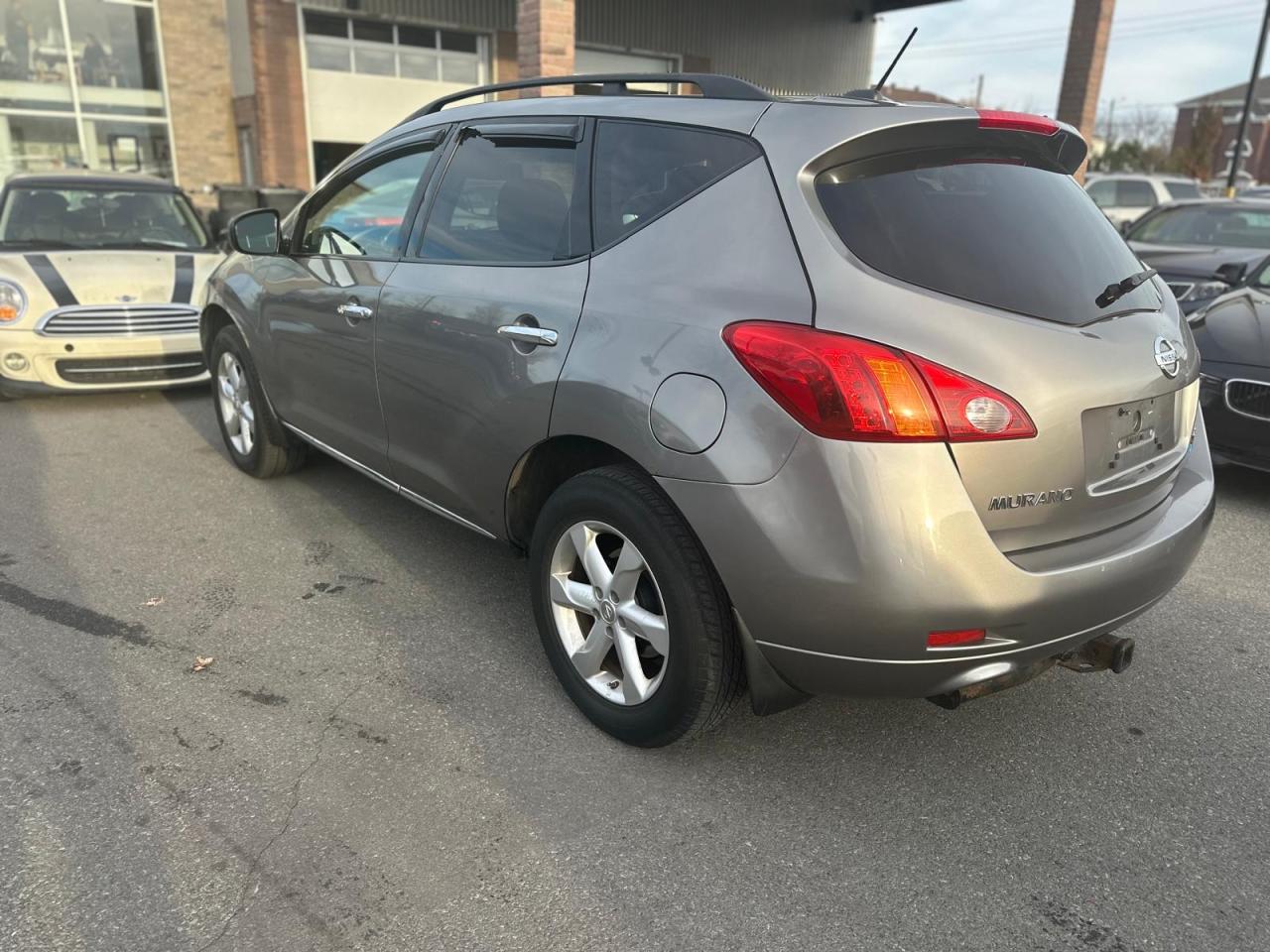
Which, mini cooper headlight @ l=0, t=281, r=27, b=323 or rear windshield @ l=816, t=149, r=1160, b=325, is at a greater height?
rear windshield @ l=816, t=149, r=1160, b=325

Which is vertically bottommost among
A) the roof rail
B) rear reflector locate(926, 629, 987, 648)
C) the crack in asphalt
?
the crack in asphalt

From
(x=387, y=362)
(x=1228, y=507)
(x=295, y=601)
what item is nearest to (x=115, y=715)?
(x=295, y=601)

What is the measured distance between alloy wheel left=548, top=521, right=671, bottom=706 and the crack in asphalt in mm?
715

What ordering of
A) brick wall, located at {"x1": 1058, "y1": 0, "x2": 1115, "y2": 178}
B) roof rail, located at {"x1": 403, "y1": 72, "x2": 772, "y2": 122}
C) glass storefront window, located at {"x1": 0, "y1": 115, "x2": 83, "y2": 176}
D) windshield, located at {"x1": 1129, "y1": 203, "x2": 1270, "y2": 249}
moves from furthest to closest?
1. glass storefront window, located at {"x1": 0, "y1": 115, "x2": 83, "y2": 176}
2. brick wall, located at {"x1": 1058, "y1": 0, "x2": 1115, "y2": 178}
3. windshield, located at {"x1": 1129, "y1": 203, "x2": 1270, "y2": 249}
4. roof rail, located at {"x1": 403, "y1": 72, "x2": 772, "y2": 122}

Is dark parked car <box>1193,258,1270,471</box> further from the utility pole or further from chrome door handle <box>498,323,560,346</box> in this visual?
the utility pole

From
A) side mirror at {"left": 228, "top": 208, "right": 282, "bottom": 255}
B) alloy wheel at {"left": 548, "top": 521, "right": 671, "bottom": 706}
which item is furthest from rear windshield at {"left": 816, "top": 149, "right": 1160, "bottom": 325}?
side mirror at {"left": 228, "top": 208, "right": 282, "bottom": 255}

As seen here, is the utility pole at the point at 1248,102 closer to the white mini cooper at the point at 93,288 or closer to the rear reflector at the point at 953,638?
the white mini cooper at the point at 93,288

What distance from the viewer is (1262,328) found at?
4.89m

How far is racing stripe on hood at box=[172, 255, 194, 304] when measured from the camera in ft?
21.7

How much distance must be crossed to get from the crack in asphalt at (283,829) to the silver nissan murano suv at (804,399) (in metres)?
0.66

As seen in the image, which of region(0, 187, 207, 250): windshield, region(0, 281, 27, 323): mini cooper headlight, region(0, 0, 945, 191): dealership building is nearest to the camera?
region(0, 281, 27, 323): mini cooper headlight

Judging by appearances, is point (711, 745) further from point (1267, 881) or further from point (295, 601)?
point (295, 601)

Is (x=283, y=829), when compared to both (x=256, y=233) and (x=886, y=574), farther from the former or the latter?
(x=256, y=233)

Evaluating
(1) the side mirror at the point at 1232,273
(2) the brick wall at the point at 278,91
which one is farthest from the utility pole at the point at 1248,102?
(2) the brick wall at the point at 278,91
